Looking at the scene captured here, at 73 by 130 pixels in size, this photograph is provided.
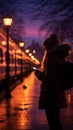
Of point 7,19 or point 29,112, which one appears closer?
point 29,112

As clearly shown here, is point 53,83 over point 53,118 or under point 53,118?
over

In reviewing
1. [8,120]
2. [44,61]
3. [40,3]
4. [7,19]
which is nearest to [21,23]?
[7,19]

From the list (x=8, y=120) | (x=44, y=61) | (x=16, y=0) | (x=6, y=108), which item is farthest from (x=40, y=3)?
(x=44, y=61)

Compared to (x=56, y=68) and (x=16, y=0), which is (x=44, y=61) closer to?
(x=56, y=68)

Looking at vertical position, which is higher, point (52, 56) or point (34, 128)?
point (52, 56)

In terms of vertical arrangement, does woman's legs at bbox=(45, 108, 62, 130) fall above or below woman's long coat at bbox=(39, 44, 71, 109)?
below

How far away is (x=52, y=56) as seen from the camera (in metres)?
7.09

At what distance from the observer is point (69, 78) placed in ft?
23.0

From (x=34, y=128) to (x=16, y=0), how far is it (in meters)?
6.52

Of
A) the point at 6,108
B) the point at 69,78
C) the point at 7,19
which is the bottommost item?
the point at 6,108

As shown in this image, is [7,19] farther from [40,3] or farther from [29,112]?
[29,112]

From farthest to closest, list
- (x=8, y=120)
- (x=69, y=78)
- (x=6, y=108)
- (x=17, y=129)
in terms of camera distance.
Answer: (x=6, y=108), (x=8, y=120), (x=17, y=129), (x=69, y=78)

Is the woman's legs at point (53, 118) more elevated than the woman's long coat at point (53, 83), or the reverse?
the woman's long coat at point (53, 83)

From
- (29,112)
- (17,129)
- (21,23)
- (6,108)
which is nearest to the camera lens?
(17,129)
